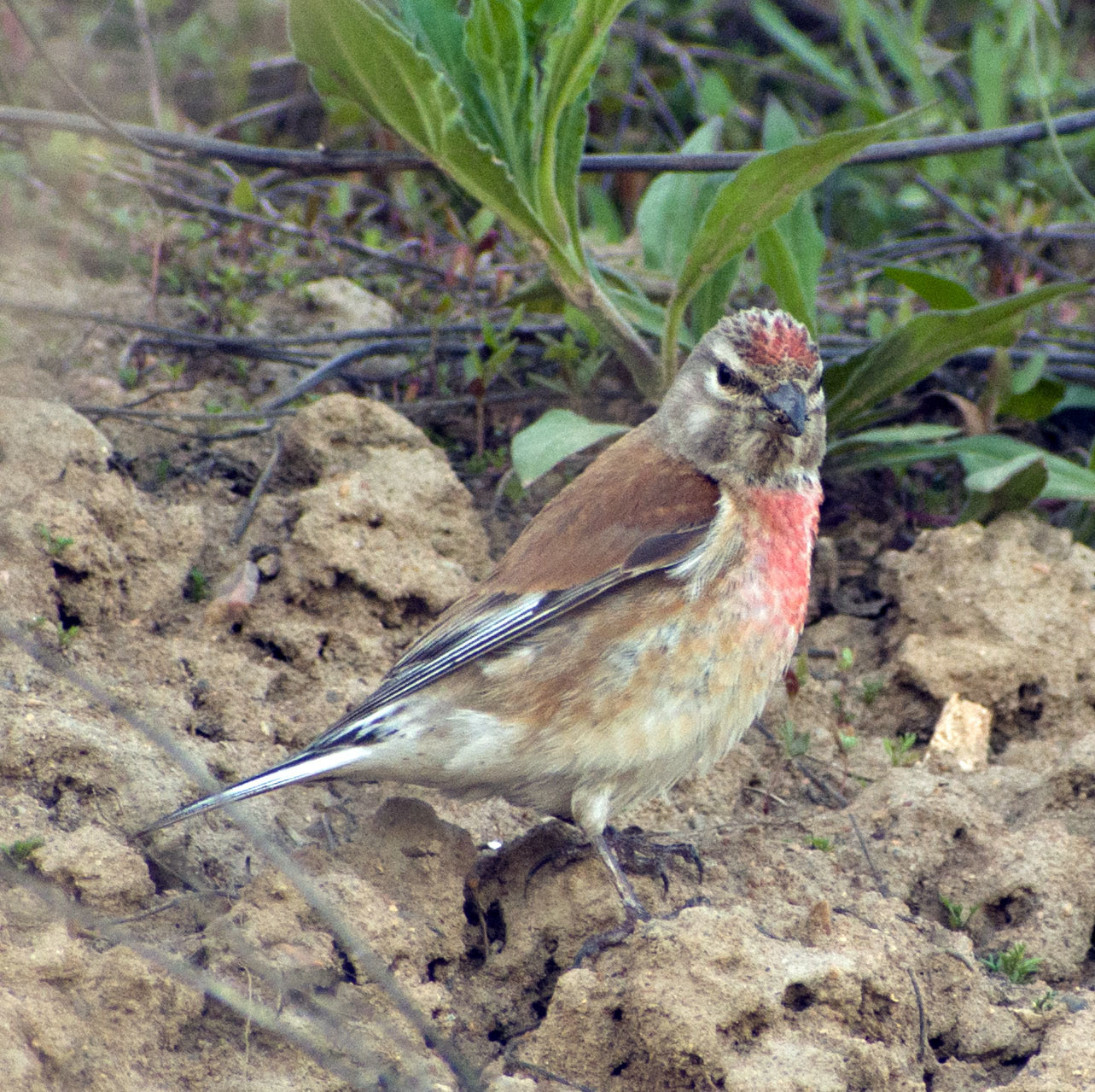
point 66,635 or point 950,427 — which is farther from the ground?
point 66,635

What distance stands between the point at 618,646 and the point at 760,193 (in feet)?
6.05

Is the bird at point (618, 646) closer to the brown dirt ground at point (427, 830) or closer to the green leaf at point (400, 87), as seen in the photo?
the brown dirt ground at point (427, 830)

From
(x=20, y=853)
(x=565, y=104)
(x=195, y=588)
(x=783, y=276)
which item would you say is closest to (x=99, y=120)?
(x=565, y=104)

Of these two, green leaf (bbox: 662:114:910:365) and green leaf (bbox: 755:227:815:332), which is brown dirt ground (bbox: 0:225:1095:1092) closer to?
green leaf (bbox: 755:227:815:332)

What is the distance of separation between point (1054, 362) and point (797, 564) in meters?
2.53

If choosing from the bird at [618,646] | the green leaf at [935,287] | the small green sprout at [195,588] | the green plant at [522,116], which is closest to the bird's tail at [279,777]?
the bird at [618,646]

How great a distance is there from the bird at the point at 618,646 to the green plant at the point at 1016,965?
87 centimetres

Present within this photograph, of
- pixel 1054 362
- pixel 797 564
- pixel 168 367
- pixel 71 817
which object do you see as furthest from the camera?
pixel 1054 362

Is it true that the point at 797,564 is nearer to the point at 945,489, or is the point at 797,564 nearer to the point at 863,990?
the point at 863,990

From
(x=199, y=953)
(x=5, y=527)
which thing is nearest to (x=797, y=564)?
(x=199, y=953)

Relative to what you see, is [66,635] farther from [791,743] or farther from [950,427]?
[950,427]

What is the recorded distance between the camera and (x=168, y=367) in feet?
17.4

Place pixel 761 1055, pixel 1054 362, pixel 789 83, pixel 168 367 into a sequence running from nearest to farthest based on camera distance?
pixel 761 1055 → pixel 168 367 → pixel 1054 362 → pixel 789 83

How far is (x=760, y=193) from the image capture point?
4.57 meters
